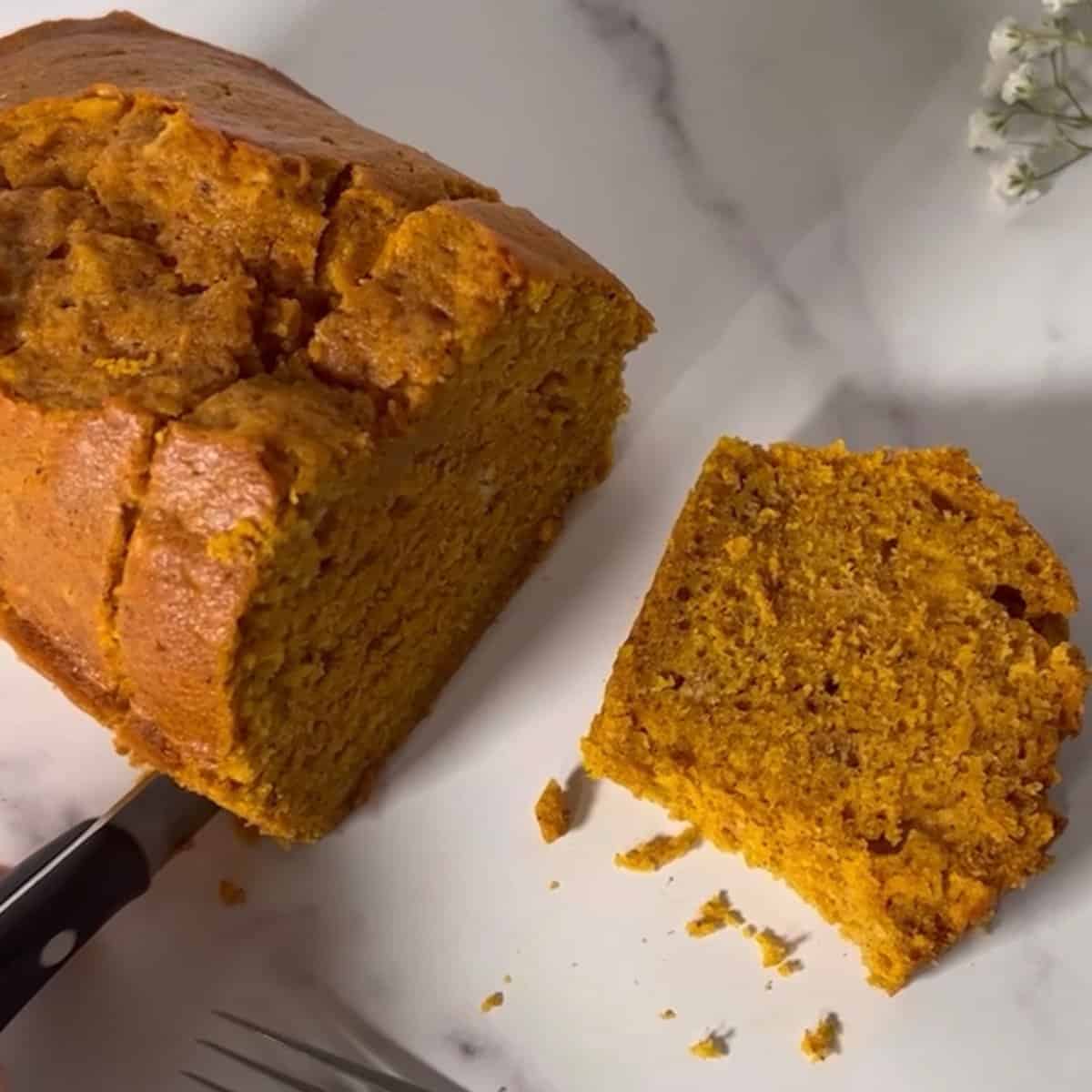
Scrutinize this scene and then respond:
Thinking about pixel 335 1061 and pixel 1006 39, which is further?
pixel 1006 39

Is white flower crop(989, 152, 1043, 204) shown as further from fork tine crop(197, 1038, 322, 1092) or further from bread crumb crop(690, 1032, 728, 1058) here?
fork tine crop(197, 1038, 322, 1092)

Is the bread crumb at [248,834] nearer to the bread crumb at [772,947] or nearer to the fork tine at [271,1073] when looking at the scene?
the fork tine at [271,1073]

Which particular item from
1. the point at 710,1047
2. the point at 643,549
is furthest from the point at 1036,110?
the point at 710,1047

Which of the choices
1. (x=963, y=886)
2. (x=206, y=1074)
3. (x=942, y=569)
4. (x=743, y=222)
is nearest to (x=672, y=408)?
(x=743, y=222)

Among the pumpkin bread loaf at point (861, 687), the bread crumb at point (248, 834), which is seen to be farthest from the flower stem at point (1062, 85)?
the bread crumb at point (248, 834)

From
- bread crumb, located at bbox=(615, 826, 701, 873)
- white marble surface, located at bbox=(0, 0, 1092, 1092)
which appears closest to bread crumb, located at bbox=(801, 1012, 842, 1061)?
white marble surface, located at bbox=(0, 0, 1092, 1092)

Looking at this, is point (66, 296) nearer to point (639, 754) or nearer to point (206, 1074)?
point (639, 754)

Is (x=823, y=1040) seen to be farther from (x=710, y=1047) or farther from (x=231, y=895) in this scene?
(x=231, y=895)
